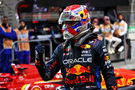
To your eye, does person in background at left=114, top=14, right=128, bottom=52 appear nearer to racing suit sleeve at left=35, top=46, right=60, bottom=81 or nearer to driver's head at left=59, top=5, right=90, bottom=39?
racing suit sleeve at left=35, top=46, right=60, bottom=81

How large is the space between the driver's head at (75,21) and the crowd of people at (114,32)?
19.5 ft

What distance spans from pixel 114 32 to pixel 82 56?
675cm

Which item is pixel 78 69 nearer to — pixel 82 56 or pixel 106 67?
pixel 82 56

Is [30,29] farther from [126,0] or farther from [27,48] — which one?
[126,0]

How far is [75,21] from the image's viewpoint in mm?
2578

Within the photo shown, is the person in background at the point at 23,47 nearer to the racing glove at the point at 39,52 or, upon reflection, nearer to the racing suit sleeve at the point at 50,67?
the racing suit sleeve at the point at 50,67

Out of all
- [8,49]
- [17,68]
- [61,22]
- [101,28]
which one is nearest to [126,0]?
[101,28]

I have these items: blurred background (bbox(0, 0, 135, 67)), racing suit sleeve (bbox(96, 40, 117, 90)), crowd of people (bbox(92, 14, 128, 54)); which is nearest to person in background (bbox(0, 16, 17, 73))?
blurred background (bbox(0, 0, 135, 67))

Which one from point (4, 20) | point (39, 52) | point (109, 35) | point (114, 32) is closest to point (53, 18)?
point (109, 35)

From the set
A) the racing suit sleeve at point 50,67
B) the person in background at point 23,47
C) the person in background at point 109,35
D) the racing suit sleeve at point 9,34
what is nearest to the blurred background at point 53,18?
the person in background at point 23,47

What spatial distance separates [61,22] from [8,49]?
481 centimetres

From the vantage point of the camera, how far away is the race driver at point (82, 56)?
252 cm

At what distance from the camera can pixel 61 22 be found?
265cm

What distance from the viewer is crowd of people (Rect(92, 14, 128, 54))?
871cm
